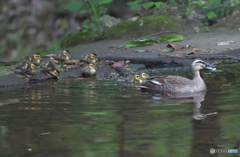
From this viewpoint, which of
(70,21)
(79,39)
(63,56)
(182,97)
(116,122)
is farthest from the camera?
(70,21)

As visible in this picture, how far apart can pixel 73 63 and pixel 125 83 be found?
224cm

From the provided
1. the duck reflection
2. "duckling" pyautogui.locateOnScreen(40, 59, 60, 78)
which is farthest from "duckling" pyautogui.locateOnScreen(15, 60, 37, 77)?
the duck reflection

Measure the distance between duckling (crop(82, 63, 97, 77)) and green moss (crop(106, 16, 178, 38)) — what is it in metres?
4.25

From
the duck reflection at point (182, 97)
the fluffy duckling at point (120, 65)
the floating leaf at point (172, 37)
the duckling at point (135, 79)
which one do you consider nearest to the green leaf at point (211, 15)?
the floating leaf at point (172, 37)

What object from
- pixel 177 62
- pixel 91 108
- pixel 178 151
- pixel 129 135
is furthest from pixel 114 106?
pixel 177 62

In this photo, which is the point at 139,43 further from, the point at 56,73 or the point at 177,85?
the point at 177,85

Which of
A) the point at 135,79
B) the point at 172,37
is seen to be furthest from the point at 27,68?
the point at 172,37

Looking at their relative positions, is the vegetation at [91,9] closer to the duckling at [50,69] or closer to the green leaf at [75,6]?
the green leaf at [75,6]

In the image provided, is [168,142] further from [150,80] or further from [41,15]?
[41,15]

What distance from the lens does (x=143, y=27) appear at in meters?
13.8

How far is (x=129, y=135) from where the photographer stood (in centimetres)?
514

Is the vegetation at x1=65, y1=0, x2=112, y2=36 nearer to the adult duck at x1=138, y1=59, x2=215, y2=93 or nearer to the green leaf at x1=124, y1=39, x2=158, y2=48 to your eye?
the green leaf at x1=124, y1=39, x2=158, y2=48

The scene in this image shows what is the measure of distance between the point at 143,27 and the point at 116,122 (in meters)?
8.32

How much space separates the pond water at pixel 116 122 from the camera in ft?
15.5
